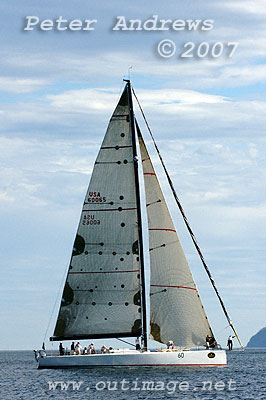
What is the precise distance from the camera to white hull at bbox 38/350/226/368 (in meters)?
58.2

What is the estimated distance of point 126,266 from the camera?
2402 inches

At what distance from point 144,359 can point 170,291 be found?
5038 mm

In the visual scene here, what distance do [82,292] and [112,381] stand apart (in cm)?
779

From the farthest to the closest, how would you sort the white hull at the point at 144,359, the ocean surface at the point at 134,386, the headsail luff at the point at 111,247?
1. the headsail luff at the point at 111,247
2. the white hull at the point at 144,359
3. the ocean surface at the point at 134,386

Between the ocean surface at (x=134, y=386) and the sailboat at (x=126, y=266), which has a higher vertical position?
the sailboat at (x=126, y=266)

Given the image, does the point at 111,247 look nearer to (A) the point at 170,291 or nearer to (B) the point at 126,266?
(B) the point at 126,266

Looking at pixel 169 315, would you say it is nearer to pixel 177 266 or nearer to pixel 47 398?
pixel 177 266

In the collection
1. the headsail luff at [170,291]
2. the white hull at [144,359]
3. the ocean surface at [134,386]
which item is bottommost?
the ocean surface at [134,386]

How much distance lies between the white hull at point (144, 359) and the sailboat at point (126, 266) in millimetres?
149

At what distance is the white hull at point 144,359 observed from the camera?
2291 inches

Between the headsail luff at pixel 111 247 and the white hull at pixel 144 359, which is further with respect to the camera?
the headsail luff at pixel 111 247

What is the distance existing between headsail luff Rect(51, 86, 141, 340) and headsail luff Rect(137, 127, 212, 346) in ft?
4.66

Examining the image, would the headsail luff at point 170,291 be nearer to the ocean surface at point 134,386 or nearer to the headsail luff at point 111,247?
the headsail luff at point 111,247

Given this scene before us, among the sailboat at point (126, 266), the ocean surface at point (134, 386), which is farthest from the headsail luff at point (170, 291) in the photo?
the ocean surface at point (134, 386)
